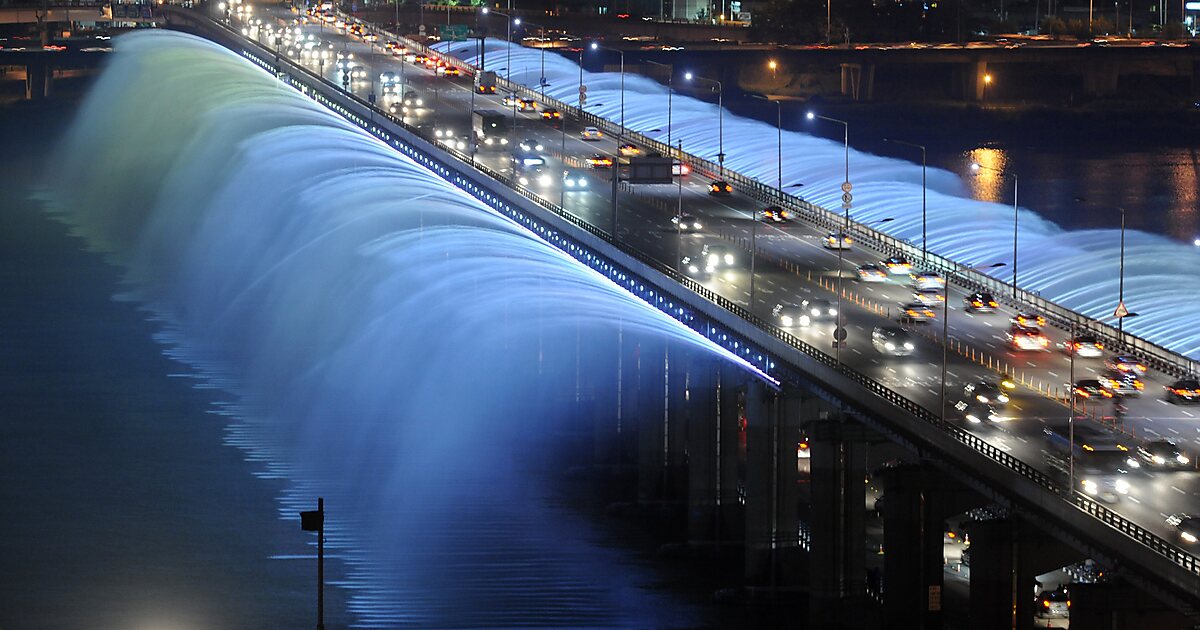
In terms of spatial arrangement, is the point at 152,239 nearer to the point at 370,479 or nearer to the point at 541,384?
the point at 541,384

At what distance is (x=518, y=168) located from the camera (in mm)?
99250

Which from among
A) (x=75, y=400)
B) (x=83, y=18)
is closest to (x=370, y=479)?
(x=75, y=400)

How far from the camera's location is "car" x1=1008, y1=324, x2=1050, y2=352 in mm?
64875

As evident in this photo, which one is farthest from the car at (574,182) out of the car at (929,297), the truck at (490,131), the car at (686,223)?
the car at (929,297)

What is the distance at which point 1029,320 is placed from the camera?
67.9 meters

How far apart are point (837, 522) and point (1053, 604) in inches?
248

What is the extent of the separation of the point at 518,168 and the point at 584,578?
140 feet

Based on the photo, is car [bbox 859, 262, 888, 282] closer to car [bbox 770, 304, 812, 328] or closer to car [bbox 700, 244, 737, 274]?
car [bbox 700, 244, 737, 274]

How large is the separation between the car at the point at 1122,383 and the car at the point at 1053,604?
645cm

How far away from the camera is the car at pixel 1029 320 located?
2650 inches

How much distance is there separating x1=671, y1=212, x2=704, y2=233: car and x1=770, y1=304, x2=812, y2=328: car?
15.4 metres

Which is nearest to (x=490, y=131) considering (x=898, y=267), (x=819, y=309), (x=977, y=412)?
(x=898, y=267)

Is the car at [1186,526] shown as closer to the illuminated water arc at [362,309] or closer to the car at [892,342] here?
the illuminated water arc at [362,309]

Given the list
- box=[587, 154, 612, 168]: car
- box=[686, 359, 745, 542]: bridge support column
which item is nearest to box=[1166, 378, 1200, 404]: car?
box=[686, 359, 745, 542]: bridge support column
